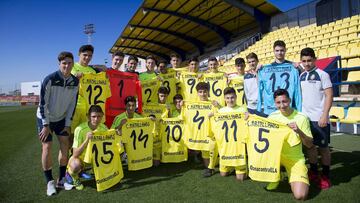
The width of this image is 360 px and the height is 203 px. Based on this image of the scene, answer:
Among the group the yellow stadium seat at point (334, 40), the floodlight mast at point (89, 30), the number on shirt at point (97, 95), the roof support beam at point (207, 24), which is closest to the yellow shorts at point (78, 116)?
the number on shirt at point (97, 95)

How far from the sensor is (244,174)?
4703mm

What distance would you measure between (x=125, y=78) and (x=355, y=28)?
520 inches

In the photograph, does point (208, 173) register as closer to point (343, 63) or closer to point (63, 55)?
point (63, 55)

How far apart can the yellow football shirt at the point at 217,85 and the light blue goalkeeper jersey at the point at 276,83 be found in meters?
1.20

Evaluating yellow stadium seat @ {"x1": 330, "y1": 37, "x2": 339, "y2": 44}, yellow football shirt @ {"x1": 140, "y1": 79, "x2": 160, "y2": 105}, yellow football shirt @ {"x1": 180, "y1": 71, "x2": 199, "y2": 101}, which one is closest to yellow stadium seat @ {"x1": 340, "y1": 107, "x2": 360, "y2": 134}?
yellow football shirt @ {"x1": 180, "y1": 71, "x2": 199, "y2": 101}

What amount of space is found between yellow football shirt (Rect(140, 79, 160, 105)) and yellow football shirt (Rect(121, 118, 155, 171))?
3.77 feet

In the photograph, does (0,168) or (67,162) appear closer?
(67,162)

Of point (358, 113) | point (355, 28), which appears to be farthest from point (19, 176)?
point (355, 28)

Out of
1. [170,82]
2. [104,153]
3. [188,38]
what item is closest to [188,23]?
[188,38]

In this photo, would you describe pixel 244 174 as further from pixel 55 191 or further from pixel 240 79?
pixel 55 191

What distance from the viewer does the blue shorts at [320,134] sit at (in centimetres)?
428

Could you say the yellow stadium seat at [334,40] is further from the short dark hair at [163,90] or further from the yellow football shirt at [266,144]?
the yellow football shirt at [266,144]

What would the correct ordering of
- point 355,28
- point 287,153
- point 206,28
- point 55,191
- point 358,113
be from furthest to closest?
point 206,28, point 355,28, point 358,113, point 55,191, point 287,153

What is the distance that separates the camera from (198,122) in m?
5.52
